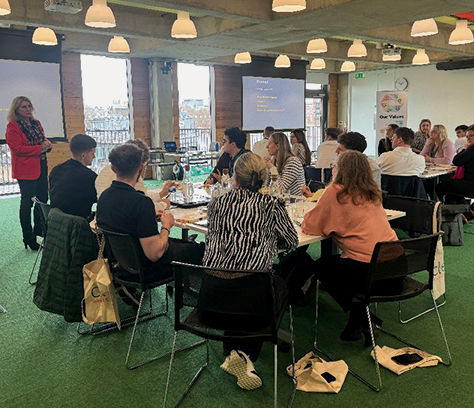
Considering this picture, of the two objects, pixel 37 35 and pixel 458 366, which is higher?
pixel 37 35

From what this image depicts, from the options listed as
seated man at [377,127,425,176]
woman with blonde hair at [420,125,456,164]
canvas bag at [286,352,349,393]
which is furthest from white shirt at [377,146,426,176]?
canvas bag at [286,352,349,393]

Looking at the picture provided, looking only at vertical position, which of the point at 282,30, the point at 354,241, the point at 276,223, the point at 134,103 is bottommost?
the point at 354,241

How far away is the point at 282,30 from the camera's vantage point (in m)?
7.04

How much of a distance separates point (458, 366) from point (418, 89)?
37.7ft

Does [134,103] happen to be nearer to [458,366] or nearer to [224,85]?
[224,85]

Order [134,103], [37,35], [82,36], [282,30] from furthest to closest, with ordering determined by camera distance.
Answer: [134,103] < [82,36] < [282,30] < [37,35]

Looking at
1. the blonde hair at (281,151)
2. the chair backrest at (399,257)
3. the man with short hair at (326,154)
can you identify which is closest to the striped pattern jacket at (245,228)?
the chair backrest at (399,257)

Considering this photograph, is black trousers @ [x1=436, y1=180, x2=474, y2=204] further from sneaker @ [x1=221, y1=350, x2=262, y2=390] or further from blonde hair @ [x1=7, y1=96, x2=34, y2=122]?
blonde hair @ [x1=7, y1=96, x2=34, y2=122]

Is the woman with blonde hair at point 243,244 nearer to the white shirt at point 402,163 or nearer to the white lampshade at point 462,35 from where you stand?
the white shirt at point 402,163

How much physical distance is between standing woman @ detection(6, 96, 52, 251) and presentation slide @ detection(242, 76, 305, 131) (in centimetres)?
687

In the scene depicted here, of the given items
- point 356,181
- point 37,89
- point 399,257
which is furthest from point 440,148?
point 37,89

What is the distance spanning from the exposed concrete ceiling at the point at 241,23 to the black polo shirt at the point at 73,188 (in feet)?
7.88

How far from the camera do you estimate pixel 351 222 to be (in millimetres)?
2863

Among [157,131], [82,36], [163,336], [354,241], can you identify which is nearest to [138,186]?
[163,336]
